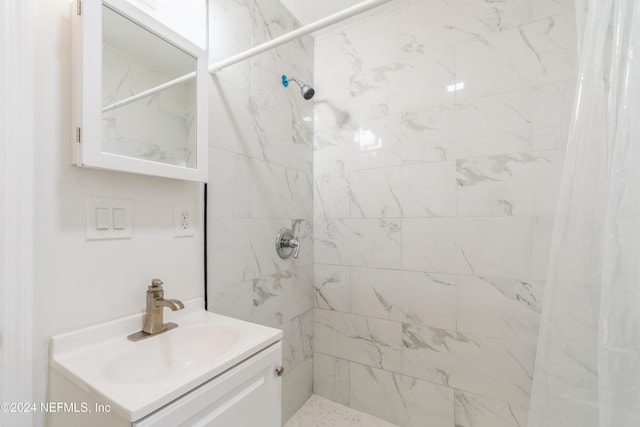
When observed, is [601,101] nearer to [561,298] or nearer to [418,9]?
[561,298]

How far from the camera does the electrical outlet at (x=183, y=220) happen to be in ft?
3.61

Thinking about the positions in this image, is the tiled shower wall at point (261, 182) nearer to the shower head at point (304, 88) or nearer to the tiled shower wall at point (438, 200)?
the shower head at point (304, 88)

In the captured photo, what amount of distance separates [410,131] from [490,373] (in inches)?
52.9

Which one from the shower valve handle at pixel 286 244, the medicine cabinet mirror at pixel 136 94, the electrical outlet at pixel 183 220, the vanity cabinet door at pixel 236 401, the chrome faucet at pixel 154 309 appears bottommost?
the vanity cabinet door at pixel 236 401

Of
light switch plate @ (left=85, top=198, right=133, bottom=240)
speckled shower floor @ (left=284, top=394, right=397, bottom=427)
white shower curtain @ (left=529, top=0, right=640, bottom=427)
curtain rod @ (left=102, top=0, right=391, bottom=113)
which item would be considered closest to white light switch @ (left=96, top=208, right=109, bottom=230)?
light switch plate @ (left=85, top=198, right=133, bottom=240)

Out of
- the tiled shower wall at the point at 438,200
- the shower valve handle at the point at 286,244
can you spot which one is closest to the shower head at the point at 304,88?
the tiled shower wall at the point at 438,200

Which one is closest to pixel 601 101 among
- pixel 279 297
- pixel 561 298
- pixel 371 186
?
pixel 561 298

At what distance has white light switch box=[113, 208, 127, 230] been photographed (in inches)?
35.7

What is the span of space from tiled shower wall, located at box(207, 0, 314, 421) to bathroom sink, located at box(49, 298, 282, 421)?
0.24 m

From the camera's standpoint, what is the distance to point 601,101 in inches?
28.0

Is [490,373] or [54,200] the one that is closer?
[54,200]

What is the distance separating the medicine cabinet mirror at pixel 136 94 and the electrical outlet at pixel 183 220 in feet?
0.44

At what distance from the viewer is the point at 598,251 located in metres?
0.72

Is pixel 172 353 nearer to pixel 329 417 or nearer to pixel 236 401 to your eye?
pixel 236 401
